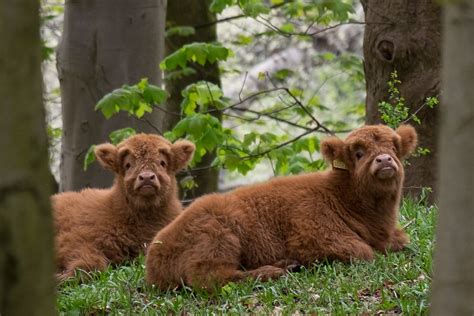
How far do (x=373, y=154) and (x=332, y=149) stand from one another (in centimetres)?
45

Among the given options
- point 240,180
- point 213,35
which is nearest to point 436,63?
point 213,35

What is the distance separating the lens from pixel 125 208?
10062 mm

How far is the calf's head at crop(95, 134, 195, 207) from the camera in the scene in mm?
9734

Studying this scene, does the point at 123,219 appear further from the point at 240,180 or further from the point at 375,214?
A: the point at 240,180

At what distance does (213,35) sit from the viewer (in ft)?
55.3

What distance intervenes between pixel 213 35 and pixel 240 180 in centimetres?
1031

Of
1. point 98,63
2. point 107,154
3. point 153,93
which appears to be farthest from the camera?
point 98,63

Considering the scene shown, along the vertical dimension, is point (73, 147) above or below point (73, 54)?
below

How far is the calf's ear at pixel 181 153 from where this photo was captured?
1007cm

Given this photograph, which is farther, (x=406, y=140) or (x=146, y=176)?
(x=146, y=176)
